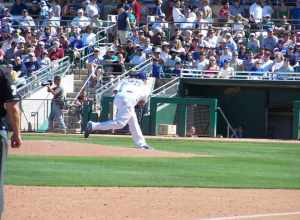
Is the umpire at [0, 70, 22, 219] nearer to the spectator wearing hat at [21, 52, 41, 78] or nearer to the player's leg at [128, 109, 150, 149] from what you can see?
the player's leg at [128, 109, 150, 149]

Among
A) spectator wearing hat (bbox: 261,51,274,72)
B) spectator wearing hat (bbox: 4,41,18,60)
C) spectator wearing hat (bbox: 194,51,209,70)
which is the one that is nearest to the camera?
spectator wearing hat (bbox: 261,51,274,72)

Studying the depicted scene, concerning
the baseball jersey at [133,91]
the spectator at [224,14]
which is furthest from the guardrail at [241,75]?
the baseball jersey at [133,91]

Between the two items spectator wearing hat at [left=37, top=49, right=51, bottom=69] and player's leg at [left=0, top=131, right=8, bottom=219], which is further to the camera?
spectator wearing hat at [left=37, top=49, right=51, bottom=69]

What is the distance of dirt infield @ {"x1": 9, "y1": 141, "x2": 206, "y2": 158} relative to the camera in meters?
17.9

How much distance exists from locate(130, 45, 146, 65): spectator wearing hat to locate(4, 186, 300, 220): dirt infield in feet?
58.8

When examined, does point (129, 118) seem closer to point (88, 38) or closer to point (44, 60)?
point (44, 60)

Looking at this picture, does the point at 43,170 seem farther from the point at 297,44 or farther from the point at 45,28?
the point at 45,28

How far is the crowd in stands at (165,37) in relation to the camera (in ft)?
97.7

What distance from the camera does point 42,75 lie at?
30906 mm

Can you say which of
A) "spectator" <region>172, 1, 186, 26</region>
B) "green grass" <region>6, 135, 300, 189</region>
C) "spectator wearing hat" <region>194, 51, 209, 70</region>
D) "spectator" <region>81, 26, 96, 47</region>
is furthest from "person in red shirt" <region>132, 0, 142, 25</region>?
"green grass" <region>6, 135, 300, 189</region>

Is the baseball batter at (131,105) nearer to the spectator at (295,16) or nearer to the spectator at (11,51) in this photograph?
the spectator at (11,51)

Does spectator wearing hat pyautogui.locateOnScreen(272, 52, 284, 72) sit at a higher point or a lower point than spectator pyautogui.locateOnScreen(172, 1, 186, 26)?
lower

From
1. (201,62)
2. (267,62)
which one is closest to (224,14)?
(201,62)

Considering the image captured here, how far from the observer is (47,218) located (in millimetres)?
9891
